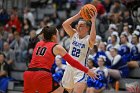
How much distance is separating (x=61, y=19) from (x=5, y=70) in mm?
3878

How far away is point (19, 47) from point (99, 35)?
9.51ft

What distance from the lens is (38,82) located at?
21.7 feet

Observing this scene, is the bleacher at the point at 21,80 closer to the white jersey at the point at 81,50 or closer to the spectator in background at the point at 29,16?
the spectator in background at the point at 29,16

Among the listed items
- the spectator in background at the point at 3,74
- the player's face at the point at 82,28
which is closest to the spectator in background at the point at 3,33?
the spectator in background at the point at 3,74

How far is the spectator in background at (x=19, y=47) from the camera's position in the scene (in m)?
14.9

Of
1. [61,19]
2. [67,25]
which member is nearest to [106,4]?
[61,19]

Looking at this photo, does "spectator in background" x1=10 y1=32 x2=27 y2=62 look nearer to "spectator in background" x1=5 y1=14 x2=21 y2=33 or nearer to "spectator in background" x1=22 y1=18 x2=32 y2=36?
"spectator in background" x1=22 y1=18 x2=32 y2=36

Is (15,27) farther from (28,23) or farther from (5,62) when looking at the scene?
(5,62)

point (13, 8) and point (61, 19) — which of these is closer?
point (61, 19)

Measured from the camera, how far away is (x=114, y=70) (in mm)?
11734

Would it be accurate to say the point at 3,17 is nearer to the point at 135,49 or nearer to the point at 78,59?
→ the point at 135,49

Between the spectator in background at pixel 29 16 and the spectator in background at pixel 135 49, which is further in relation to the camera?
the spectator in background at pixel 29 16

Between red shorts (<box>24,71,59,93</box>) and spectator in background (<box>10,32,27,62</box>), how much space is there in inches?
316

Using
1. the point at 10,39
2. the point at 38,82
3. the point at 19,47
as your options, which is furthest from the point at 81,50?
the point at 10,39
